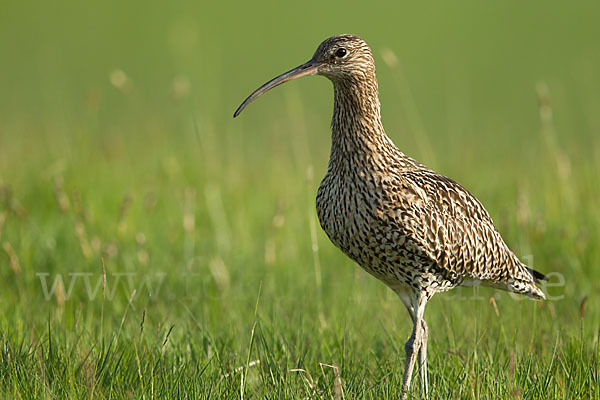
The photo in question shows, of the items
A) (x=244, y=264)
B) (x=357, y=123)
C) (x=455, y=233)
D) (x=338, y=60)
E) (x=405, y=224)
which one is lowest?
(x=244, y=264)

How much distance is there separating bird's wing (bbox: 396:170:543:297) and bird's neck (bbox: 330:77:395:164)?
0.93ft

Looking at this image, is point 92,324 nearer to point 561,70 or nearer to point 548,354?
point 548,354

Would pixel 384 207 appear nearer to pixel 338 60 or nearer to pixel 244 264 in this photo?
pixel 338 60

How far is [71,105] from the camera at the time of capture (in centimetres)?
1534

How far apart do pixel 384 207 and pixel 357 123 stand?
1.90ft

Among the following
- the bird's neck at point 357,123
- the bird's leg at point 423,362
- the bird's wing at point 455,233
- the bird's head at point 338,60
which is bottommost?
the bird's leg at point 423,362

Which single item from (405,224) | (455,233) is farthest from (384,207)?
(455,233)

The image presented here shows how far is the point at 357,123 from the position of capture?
4863 millimetres

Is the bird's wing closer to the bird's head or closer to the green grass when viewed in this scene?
the green grass

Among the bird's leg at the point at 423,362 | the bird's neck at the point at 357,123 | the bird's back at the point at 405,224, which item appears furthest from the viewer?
the bird's neck at the point at 357,123

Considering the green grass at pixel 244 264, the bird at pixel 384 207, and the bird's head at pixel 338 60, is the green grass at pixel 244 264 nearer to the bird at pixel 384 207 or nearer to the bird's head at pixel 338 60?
the bird at pixel 384 207

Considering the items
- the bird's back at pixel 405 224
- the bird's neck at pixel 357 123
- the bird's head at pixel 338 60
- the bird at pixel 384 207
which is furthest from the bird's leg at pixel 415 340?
the bird's head at pixel 338 60

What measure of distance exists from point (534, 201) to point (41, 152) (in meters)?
5.37

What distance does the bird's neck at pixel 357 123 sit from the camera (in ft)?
15.9
